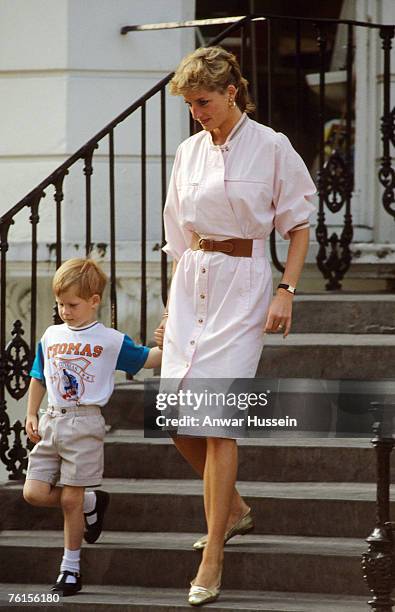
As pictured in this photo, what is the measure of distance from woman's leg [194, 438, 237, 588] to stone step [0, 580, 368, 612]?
115 mm

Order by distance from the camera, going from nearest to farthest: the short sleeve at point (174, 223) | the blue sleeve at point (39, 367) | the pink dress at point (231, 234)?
the pink dress at point (231, 234) < the short sleeve at point (174, 223) < the blue sleeve at point (39, 367)

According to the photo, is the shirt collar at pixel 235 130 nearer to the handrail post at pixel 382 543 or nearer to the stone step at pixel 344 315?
the handrail post at pixel 382 543

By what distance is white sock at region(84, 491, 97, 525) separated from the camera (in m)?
5.37

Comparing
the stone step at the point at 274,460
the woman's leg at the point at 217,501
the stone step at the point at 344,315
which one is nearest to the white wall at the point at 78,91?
the stone step at the point at 344,315

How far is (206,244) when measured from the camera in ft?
16.8

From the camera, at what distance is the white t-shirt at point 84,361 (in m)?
5.23

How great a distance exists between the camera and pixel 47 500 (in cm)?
526

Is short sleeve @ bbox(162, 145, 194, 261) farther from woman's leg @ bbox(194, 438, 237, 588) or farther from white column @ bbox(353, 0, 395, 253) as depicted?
white column @ bbox(353, 0, 395, 253)

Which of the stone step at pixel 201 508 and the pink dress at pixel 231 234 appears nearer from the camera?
the pink dress at pixel 231 234

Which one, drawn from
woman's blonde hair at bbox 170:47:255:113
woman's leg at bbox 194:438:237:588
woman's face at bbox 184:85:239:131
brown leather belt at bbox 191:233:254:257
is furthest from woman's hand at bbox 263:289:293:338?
woman's blonde hair at bbox 170:47:255:113

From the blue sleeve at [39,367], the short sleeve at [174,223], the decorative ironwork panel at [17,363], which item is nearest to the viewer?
the short sleeve at [174,223]

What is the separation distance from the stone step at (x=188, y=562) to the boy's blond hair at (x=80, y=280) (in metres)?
0.99

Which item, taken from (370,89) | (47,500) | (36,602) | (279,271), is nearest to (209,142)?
(47,500)

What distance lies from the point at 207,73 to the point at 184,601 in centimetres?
185
